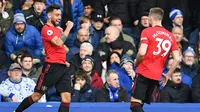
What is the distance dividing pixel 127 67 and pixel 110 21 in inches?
77.2

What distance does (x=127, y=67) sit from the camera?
1198 cm

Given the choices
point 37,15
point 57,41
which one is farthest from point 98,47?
point 57,41

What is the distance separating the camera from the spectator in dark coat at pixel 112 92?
11.2 m

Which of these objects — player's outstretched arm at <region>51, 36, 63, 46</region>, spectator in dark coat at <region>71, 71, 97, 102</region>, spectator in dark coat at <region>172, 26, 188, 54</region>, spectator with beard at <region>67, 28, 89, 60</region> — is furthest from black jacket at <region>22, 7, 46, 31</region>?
player's outstretched arm at <region>51, 36, 63, 46</region>

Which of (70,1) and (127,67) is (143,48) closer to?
(127,67)

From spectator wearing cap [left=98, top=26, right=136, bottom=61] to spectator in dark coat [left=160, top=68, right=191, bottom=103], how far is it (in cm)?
137

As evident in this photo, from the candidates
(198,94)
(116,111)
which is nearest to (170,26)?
(198,94)

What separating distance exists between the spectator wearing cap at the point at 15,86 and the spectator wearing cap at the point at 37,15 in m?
2.20

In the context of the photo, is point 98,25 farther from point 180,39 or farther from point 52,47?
point 52,47

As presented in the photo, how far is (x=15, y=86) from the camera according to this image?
1119 cm

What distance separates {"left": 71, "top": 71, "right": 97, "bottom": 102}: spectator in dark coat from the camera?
11312mm

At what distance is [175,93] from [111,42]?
192cm

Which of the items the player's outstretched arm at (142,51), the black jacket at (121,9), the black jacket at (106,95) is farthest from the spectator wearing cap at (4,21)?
the player's outstretched arm at (142,51)

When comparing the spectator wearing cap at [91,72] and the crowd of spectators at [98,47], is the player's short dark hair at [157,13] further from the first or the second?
the spectator wearing cap at [91,72]
